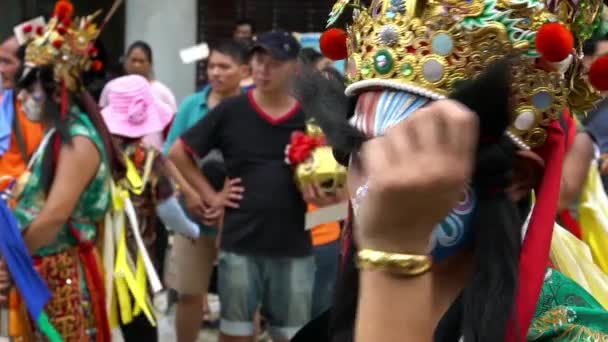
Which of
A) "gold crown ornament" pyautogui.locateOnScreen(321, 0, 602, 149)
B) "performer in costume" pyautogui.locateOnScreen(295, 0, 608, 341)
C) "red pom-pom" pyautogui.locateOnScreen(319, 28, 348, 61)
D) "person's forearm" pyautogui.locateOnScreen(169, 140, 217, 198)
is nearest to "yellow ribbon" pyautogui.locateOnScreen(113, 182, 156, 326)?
"person's forearm" pyautogui.locateOnScreen(169, 140, 217, 198)

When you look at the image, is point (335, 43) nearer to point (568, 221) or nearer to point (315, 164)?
point (568, 221)

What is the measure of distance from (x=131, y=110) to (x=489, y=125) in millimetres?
4152

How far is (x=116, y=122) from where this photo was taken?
18.3 feet

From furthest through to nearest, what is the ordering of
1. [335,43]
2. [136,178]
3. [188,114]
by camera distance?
[188,114] < [136,178] < [335,43]

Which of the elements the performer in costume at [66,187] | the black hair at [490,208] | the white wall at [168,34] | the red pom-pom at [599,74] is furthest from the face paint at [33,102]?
the white wall at [168,34]

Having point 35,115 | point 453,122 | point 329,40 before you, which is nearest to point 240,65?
point 35,115

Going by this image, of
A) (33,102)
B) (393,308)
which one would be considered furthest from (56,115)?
(393,308)

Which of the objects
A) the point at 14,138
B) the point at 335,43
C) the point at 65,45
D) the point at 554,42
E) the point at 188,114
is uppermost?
the point at 554,42

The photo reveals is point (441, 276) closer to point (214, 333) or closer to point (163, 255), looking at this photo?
point (163, 255)

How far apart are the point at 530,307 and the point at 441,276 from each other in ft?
0.68

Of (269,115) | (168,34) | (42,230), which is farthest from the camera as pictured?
(168,34)

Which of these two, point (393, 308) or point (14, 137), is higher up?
point (393, 308)

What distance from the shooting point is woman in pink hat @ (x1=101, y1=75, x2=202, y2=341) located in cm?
520

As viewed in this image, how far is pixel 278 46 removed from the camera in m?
5.39
